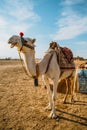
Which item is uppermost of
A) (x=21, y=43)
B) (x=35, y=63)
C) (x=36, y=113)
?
(x=21, y=43)

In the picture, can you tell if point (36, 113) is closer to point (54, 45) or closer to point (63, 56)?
point (63, 56)

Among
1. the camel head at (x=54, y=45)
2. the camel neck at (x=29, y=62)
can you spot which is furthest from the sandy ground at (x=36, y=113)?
the camel head at (x=54, y=45)

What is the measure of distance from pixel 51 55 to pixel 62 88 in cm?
361

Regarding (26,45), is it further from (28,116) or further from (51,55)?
(28,116)

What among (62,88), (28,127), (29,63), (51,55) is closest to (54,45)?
(51,55)

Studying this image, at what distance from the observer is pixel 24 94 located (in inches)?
365

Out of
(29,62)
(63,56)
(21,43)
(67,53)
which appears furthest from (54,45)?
(21,43)

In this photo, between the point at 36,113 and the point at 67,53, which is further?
the point at 67,53

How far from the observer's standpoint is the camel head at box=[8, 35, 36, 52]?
5.37m

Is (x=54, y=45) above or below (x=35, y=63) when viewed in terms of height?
above

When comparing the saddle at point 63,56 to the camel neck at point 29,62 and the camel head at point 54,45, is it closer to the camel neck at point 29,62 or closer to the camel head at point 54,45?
the camel head at point 54,45

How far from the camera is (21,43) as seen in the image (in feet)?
18.0

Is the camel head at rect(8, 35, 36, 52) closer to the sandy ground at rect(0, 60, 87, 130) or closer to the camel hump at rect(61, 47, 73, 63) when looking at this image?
the camel hump at rect(61, 47, 73, 63)

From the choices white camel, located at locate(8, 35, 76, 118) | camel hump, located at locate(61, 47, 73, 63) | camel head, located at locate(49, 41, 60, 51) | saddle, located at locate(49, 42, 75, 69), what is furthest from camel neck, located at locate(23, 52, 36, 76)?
camel hump, located at locate(61, 47, 73, 63)
